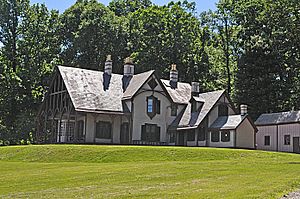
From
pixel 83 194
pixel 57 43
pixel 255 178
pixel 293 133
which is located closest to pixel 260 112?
pixel 293 133

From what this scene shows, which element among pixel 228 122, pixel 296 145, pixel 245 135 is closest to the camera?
pixel 245 135

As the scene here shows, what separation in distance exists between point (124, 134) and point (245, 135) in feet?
32.7

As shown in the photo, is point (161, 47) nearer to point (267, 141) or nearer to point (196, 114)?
point (196, 114)

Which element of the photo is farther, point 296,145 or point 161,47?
point 161,47

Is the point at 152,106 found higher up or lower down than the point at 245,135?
higher up

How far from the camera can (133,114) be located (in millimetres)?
42219

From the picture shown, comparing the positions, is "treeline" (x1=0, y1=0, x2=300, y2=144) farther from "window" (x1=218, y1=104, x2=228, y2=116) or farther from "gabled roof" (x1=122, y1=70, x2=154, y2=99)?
"gabled roof" (x1=122, y1=70, x2=154, y2=99)

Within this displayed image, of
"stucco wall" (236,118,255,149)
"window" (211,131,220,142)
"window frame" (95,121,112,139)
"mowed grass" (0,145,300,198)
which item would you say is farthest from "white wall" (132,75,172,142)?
"mowed grass" (0,145,300,198)

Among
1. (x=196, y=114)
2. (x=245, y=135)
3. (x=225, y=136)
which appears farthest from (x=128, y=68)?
(x=245, y=135)

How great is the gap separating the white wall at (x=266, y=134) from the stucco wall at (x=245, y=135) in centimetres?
318

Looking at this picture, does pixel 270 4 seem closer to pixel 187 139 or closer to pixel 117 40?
pixel 187 139

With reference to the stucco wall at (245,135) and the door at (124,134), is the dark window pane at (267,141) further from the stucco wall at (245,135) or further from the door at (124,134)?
the door at (124,134)

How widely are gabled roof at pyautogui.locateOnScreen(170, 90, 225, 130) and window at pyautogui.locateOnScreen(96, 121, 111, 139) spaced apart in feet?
19.9

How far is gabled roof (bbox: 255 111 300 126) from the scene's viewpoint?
42.9 meters
